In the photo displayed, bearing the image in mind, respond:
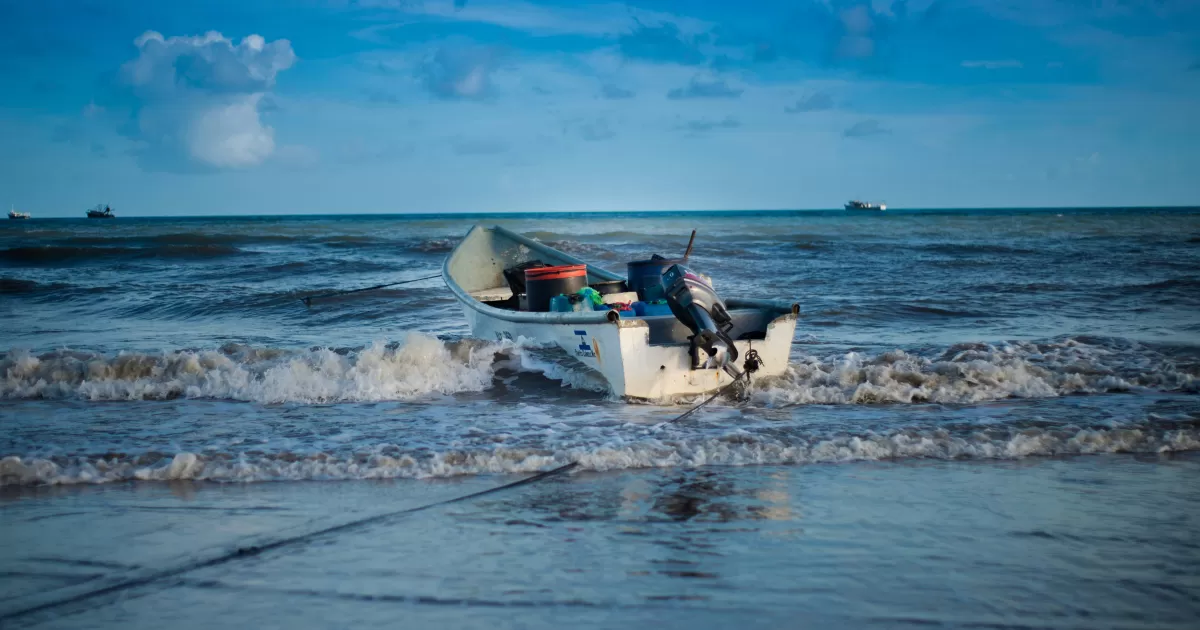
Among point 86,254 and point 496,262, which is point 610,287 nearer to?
point 496,262

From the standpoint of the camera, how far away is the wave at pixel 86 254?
98.1 ft

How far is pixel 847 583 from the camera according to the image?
3850 millimetres

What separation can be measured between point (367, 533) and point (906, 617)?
2721 mm

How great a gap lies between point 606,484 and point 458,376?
12.7 feet

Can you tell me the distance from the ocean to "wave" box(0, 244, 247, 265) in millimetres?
19989

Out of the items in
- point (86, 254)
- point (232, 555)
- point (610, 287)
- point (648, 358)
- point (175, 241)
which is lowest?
point (232, 555)

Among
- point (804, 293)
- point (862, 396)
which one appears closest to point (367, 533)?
point (862, 396)

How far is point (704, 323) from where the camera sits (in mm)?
7680

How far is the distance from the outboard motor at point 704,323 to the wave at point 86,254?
2772cm

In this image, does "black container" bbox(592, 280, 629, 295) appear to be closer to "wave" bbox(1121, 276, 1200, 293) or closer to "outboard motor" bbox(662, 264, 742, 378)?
"outboard motor" bbox(662, 264, 742, 378)

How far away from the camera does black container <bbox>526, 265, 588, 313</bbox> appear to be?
9.86 m

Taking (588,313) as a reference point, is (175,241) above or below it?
above

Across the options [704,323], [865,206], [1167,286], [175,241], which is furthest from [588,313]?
[865,206]

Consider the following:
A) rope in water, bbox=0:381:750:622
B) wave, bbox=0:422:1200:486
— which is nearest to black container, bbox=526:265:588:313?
wave, bbox=0:422:1200:486
